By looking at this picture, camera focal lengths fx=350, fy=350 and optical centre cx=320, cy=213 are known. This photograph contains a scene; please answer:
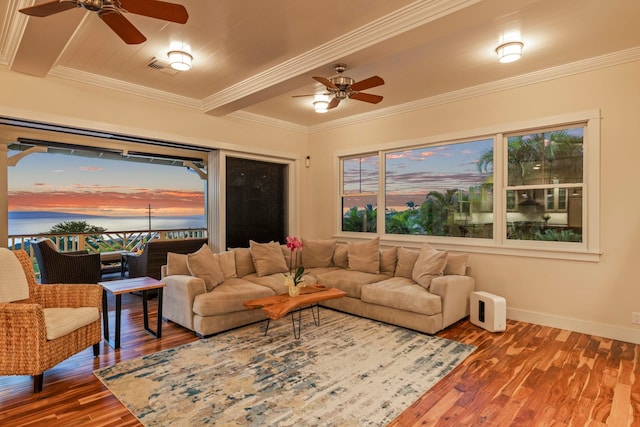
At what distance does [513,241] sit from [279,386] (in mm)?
3400

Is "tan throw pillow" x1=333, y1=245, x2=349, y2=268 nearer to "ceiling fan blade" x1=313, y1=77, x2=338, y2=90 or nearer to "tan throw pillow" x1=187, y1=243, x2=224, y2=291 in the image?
"tan throw pillow" x1=187, y1=243, x2=224, y2=291

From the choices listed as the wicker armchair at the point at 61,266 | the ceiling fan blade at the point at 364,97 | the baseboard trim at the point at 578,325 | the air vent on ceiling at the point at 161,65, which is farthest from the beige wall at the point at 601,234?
the wicker armchair at the point at 61,266

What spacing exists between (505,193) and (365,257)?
6.68 feet

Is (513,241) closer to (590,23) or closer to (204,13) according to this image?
(590,23)

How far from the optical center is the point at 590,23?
9.86 ft

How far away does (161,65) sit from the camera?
390 cm

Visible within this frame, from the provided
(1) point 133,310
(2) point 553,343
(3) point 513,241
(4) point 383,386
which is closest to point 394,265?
(3) point 513,241

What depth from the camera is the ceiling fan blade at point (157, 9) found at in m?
2.18

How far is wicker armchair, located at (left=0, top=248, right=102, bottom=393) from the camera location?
2.53m

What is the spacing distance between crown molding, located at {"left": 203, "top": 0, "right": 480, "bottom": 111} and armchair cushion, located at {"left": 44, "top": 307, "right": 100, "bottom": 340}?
2.94 m

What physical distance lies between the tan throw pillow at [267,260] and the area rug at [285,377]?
3.25ft

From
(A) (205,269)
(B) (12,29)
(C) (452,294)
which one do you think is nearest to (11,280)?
(A) (205,269)

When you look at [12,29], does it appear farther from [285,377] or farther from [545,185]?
[545,185]

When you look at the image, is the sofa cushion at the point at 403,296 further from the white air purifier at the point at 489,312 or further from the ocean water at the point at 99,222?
the ocean water at the point at 99,222
